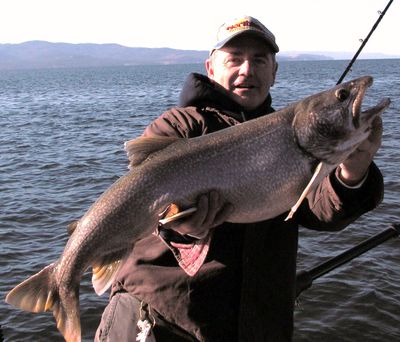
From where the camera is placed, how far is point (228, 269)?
12.7 feet

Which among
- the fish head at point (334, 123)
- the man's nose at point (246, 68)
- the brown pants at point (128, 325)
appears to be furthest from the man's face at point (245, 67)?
the brown pants at point (128, 325)

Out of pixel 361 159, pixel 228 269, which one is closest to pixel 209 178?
pixel 228 269

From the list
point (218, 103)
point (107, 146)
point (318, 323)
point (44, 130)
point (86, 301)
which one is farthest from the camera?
point (44, 130)

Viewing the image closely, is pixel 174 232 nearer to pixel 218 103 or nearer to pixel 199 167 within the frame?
pixel 199 167

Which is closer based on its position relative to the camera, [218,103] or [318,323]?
[218,103]

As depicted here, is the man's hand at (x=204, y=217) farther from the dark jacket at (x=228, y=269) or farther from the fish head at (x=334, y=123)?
the fish head at (x=334, y=123)

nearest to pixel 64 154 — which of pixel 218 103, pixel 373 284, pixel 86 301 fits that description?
pixel 86 301

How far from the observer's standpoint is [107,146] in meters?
24.9

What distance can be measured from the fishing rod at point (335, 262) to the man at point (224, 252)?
101cm

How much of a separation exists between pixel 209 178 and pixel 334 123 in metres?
1.02

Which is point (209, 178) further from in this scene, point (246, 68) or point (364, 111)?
point (364, 111)

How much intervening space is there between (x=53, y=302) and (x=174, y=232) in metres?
1.06

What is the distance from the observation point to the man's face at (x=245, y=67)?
4266 millimetres

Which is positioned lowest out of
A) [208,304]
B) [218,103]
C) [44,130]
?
[44,130]
